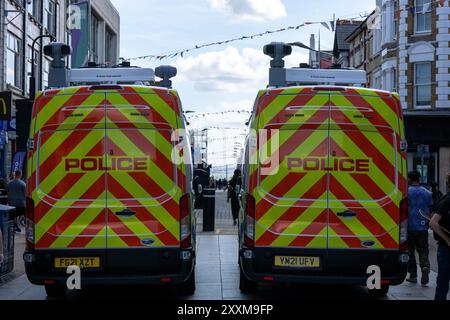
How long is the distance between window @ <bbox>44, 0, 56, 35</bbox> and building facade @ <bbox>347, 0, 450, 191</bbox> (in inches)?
639

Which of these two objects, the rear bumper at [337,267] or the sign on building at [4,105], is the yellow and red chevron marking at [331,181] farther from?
the sign on building at [4,105]

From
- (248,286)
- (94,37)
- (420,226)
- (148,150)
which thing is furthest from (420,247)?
(94,37)

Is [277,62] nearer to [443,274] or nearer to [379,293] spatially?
[379,293]

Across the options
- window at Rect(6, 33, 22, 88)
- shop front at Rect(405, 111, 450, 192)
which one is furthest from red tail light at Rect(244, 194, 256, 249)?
shop front at Rect(405, 111, 450, 192)

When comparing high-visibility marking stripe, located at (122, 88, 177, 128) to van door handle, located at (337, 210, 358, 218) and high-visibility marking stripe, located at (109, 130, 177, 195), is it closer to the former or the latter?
high-visibility marking stripe, located at (109, 130, 177, 195)

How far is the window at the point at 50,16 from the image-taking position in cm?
3747

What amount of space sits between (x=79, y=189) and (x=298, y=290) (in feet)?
11.9

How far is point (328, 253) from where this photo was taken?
8.46m

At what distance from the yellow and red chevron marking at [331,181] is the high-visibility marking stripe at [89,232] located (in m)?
1.74

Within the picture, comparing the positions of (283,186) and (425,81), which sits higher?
(425,81)

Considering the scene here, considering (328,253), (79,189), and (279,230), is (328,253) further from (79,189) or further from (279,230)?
(79,189)

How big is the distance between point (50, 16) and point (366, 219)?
32713 millimetres

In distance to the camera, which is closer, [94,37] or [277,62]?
[277,62]

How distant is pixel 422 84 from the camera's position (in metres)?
33.1
